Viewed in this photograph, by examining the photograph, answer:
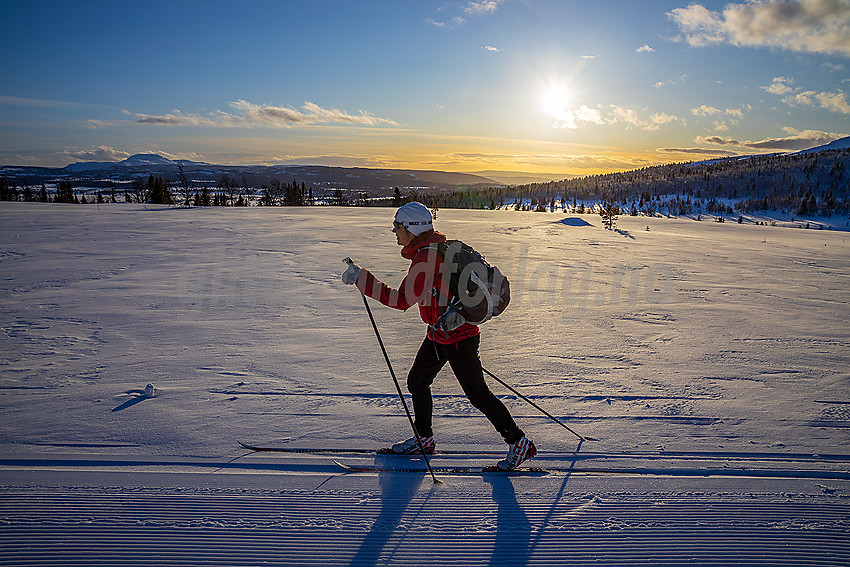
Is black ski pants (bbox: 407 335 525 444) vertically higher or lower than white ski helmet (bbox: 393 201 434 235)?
lower

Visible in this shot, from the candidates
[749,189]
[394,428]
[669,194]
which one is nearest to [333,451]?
[394,428]

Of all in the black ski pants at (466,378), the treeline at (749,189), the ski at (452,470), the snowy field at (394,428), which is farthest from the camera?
the treeline at (749,189)

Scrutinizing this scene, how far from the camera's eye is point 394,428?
3.64 m

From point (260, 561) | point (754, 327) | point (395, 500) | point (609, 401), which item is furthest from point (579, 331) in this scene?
point (260, 561)

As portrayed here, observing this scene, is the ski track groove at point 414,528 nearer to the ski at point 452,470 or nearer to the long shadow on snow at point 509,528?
the long shadow on snow at point 509,528

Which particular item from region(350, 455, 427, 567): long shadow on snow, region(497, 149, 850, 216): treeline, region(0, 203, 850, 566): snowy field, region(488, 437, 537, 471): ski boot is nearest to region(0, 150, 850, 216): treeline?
region(497, 149, 850, 216): treeline

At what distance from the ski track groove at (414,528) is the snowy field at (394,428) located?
12mm

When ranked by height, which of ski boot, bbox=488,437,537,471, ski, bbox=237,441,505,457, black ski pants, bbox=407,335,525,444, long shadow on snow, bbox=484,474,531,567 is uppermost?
black ski pants, bbox=407,335,525,444

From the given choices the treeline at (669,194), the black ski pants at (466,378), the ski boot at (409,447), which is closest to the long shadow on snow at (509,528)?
the black ski pants at (466,378)

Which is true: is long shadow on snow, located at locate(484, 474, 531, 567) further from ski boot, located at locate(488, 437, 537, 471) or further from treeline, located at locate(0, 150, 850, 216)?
treeline, located at locate(0, 150, 850, 216)

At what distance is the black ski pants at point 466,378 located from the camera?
3.00 m

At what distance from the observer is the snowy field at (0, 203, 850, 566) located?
2496 mm

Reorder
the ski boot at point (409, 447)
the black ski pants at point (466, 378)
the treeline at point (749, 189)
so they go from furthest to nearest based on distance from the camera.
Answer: the treeline at point (749, 189), the ski boot at point (409, 447), the black ski pants at point (466, 378)

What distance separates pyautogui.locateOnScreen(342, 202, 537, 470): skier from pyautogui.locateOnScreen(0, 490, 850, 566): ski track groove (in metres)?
0.49
